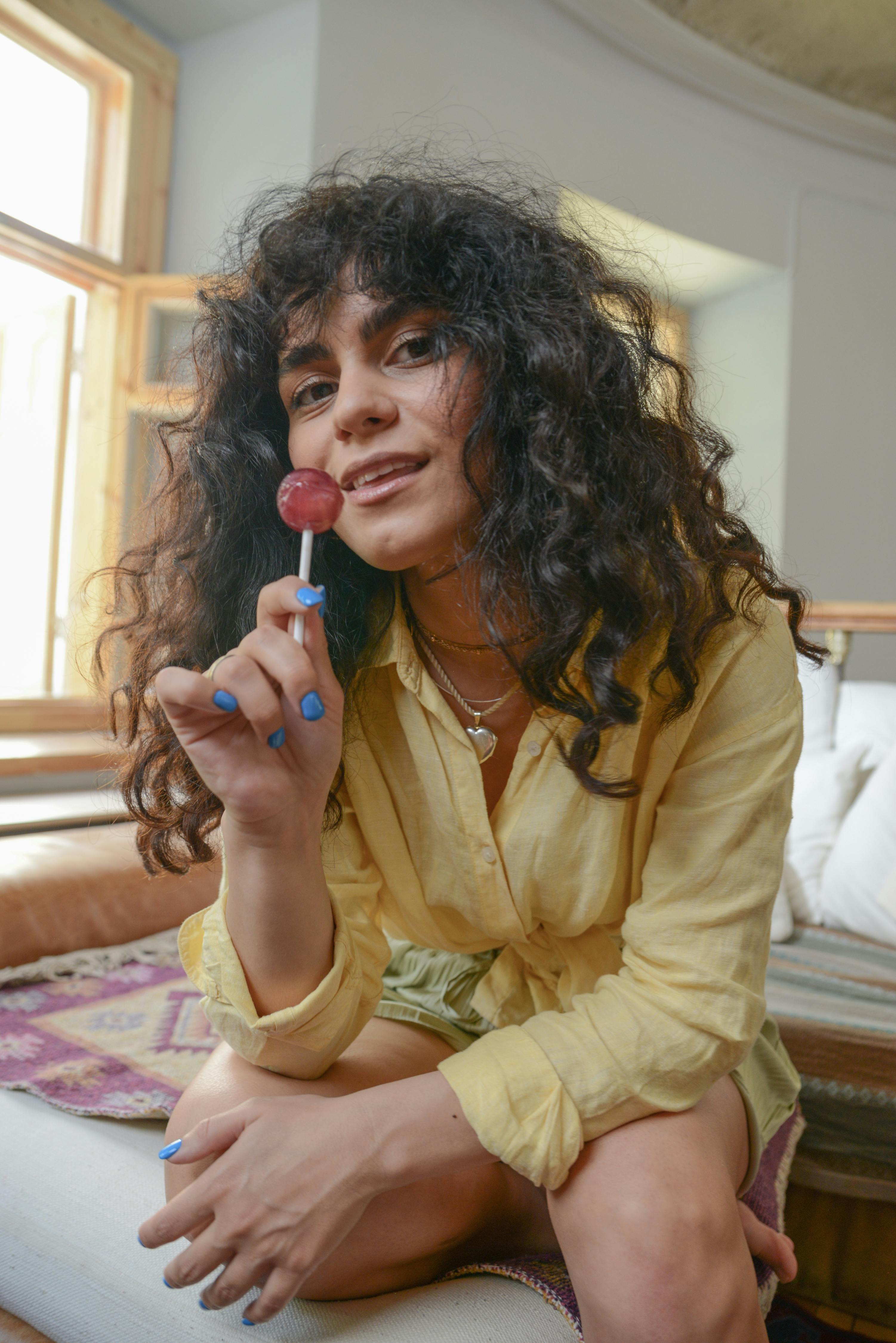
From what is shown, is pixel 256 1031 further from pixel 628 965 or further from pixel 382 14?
pixel 382 14

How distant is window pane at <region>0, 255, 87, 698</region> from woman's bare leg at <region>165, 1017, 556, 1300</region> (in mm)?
2573

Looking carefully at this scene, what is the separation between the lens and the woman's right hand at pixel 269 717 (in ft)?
2.17

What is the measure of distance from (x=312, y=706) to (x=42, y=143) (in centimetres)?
326

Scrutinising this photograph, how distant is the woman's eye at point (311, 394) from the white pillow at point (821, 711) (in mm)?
1524

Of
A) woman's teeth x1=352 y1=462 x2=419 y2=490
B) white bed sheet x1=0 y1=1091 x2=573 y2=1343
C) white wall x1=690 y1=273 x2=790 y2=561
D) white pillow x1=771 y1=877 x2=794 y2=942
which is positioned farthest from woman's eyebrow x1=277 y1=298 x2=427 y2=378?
white wall x1=690 y1=273 x2=790 y2=561

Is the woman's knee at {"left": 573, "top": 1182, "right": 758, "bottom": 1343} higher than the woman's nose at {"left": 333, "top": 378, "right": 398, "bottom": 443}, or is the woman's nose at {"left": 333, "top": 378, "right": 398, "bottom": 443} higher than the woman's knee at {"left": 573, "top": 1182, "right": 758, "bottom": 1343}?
the woman's nose at {"left": 333, "top": 378, "right": 398, "bottom": 443}

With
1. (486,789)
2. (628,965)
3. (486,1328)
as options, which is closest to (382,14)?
(486,789)

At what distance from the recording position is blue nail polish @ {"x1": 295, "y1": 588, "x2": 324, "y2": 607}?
2.19 feet

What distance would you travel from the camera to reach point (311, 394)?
0.88 m

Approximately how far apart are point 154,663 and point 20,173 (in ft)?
9.34

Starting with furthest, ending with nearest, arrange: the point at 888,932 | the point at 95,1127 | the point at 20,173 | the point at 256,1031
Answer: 1. the point at 20,173
2. the point at 888,932
3. the point at 95,1127
4. the point at 256,1031

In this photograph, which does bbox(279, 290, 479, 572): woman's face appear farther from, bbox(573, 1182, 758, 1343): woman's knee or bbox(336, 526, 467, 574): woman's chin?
bbox(573, 1182, 758, 1343): woman's knee

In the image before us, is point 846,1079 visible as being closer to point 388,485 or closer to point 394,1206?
point 394,1206

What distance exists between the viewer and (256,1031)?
849 mm
